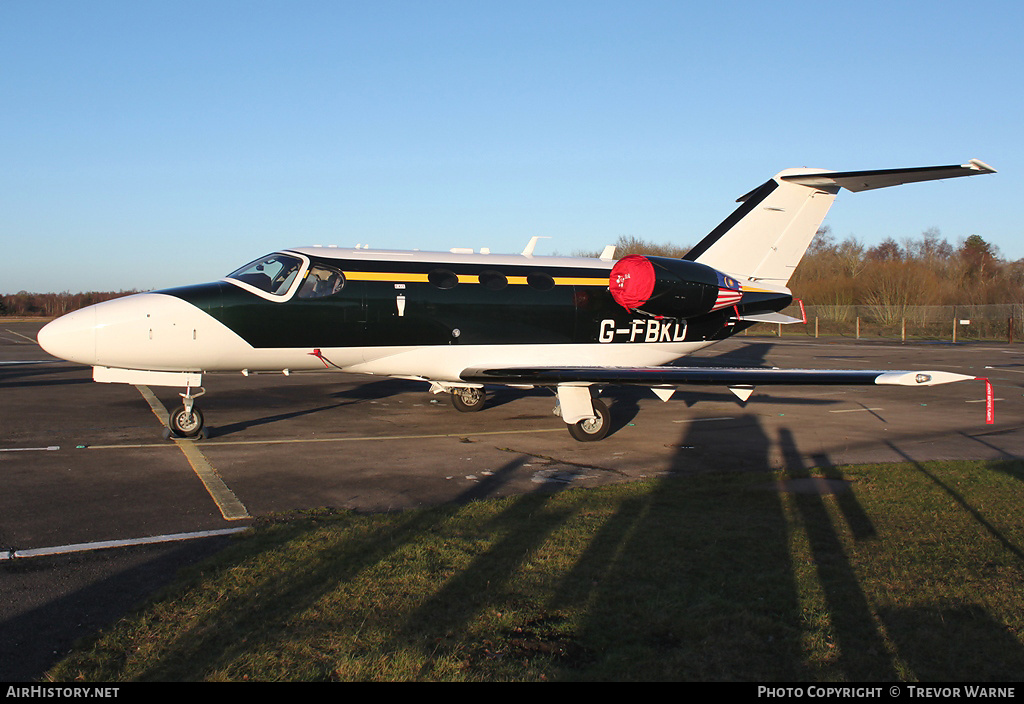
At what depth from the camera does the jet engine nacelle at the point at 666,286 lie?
42.8ft

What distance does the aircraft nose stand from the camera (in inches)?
432

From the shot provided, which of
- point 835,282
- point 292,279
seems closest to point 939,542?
point 292,279

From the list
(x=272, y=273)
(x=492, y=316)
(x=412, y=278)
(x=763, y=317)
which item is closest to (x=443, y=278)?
(x=412, y=278)

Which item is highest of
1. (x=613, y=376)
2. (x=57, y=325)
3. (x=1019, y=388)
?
(x=57, y=325)

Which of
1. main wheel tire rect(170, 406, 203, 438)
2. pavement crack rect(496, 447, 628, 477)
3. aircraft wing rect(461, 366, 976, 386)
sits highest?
aircraft wing rect(461, 366, 976, 386)

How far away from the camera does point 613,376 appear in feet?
38.2

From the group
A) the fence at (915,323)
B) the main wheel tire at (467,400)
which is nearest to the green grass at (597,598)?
the main wheel tire at (467,400)

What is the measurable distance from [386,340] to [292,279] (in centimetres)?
178

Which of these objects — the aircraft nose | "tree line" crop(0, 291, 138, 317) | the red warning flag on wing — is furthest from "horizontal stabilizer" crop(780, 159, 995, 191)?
"tree line" crop(0, 291, 138, 317)

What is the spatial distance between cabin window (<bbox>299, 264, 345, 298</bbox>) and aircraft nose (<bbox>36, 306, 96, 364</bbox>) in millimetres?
3031

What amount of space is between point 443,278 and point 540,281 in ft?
5.92

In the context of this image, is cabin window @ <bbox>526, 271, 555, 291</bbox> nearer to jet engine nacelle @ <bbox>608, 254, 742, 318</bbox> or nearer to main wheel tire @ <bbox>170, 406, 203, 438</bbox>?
jet engine nacelle @ <bbox>608, 254, 742, 318</bbox>

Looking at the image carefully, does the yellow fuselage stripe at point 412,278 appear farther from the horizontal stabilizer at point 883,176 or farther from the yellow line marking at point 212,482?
the horizontal stabilizer at point 883,176

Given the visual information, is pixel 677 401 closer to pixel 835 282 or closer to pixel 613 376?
pixel 613 376
